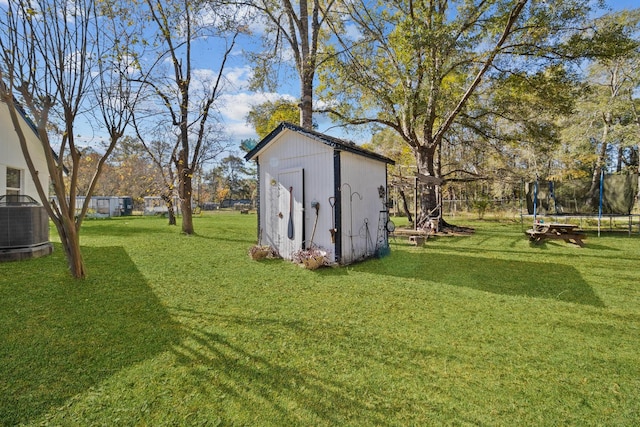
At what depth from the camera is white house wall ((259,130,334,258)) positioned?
6684mm

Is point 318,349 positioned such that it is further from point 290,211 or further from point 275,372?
point 290,211

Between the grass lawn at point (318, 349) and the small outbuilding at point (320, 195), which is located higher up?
the small outbuilding at point (320, 195)

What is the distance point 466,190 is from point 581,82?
22241 millimetres

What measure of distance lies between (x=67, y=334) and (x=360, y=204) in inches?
227

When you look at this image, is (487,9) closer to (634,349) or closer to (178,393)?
(634,349)

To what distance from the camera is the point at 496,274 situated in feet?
19.1

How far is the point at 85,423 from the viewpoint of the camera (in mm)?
1874

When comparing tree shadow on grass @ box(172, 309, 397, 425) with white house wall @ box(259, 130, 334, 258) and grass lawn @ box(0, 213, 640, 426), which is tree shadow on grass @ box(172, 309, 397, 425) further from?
white house wall @ box(259, 130, 334, 258)

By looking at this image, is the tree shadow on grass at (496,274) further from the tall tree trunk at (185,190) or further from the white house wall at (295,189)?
the tall tree trunk at (185,190)

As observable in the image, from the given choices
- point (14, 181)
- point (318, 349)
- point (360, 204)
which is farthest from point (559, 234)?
point (14, 181)

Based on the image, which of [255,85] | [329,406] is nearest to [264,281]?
[329,406]

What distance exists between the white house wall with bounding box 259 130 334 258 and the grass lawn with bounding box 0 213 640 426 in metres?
1.50

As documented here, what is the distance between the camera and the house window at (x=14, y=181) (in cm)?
900

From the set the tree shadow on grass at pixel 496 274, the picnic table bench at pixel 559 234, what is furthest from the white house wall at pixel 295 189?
the picnic table bench at pixel 559 234
